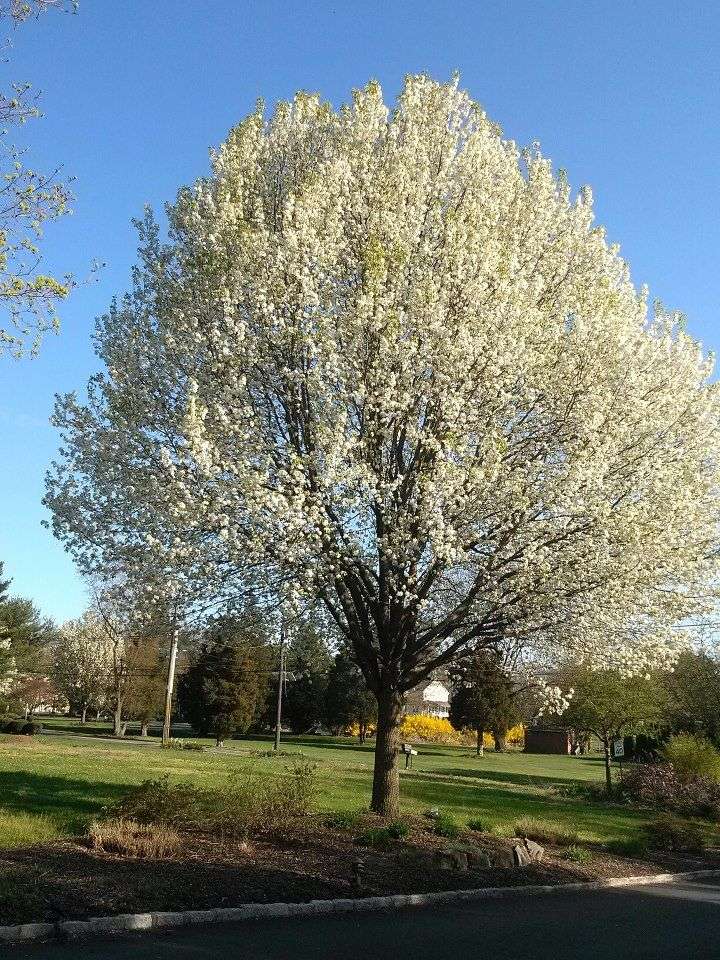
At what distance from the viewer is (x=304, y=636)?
1858cm

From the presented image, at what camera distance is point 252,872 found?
1132 cm

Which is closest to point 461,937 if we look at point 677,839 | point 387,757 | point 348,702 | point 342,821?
point 342,821

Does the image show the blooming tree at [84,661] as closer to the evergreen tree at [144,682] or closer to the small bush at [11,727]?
the evergreen tree at [144,682]

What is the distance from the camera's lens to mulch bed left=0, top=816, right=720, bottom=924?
30.2 feet

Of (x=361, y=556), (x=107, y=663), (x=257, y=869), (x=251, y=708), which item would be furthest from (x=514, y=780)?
(x=107, y=663)

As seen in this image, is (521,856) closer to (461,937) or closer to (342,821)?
(342,821)

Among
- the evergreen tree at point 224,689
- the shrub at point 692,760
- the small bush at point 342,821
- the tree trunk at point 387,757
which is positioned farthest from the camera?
the evergreen tree at point 224,689

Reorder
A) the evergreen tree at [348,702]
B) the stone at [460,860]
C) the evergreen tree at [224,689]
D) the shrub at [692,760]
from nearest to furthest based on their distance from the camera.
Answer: the stone at [460,860], the shrub at [692,760], the evergreen tree at [224,689], the evergreen tree at [348,702]

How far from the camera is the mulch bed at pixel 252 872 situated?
920cm

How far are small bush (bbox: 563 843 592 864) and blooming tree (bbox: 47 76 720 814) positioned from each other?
→ 3.39 metres

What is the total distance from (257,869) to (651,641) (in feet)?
28.5

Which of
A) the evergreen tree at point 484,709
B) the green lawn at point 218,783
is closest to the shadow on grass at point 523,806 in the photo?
the green lawn at point 218,783

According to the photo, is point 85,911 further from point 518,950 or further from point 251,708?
point 251,708

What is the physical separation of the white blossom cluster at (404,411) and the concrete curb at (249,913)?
4744 mm
